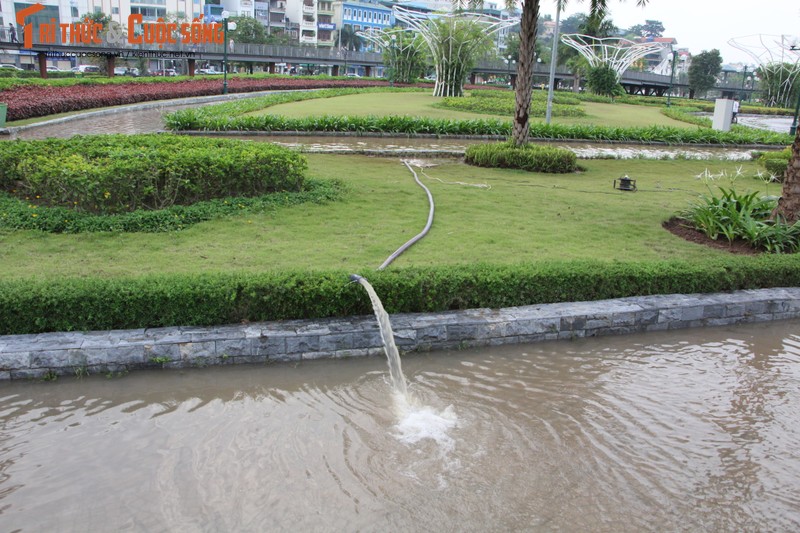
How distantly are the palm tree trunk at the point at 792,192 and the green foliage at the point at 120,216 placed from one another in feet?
22.1

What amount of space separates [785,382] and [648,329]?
1.30 metres

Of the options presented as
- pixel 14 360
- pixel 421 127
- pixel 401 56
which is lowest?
pixel 14 360

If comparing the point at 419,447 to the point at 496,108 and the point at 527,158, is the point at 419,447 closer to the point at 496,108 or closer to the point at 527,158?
the point at 527,158

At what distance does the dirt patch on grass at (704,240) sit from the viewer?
838 cm

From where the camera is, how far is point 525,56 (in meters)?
14.2

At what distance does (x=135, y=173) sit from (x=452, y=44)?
102 ft

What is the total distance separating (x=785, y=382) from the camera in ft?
18.2

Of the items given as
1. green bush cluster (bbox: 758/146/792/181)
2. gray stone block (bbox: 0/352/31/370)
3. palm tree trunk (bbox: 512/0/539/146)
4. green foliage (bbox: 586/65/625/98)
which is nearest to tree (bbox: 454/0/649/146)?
palm tree trunk (bbox: 512/0/539/146)

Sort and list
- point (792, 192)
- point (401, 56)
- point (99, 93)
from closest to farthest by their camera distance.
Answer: point (792, 192), point (99, 93), point (401, 56)

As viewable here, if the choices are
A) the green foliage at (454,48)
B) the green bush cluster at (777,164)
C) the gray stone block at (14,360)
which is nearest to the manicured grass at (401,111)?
the green foliage at (454,48)

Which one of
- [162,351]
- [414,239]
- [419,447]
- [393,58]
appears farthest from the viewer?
[393,58]

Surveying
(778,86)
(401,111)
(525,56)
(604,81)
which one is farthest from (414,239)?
(778,86)

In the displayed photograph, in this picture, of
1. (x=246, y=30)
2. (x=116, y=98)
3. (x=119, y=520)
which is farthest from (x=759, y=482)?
(x=246, y=30)

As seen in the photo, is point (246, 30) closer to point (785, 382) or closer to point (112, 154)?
point (112, 154)
